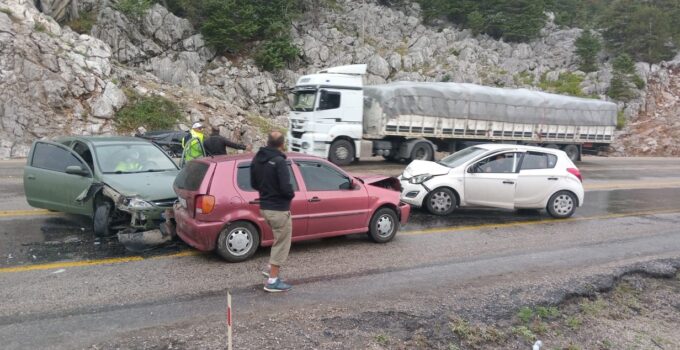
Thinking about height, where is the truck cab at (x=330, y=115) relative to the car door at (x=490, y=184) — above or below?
above

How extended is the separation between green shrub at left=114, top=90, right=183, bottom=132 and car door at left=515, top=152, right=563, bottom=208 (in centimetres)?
1850

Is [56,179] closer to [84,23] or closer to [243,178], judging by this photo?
[243,178]

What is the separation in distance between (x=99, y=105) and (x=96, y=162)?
58.0ft

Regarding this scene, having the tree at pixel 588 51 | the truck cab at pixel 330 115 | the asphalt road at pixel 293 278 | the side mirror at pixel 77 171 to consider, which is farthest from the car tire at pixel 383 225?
the tree at pixel 588 51

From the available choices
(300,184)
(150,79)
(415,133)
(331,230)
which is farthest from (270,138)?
(150,79)

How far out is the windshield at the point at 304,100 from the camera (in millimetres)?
18183

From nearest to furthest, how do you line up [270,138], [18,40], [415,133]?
1. [270,138]
2. [415,133]
3. [18,40]

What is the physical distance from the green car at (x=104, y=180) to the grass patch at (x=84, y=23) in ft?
96.8

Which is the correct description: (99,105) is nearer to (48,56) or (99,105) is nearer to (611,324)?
(48,56)

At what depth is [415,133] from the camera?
790 inches

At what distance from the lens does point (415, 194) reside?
10.4 meters

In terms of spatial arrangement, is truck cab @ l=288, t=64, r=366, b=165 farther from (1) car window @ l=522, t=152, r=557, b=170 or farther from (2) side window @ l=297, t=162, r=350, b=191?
(2) side window @ l=297, t=162, r=350, b=191

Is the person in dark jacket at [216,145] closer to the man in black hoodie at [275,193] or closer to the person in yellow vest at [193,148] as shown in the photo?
the person in yellow vest at [193,148]

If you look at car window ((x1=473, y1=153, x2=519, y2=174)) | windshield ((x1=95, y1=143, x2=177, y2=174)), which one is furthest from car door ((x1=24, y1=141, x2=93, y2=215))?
car window ((x1=473, y1=153, x2=519, y2=174))
